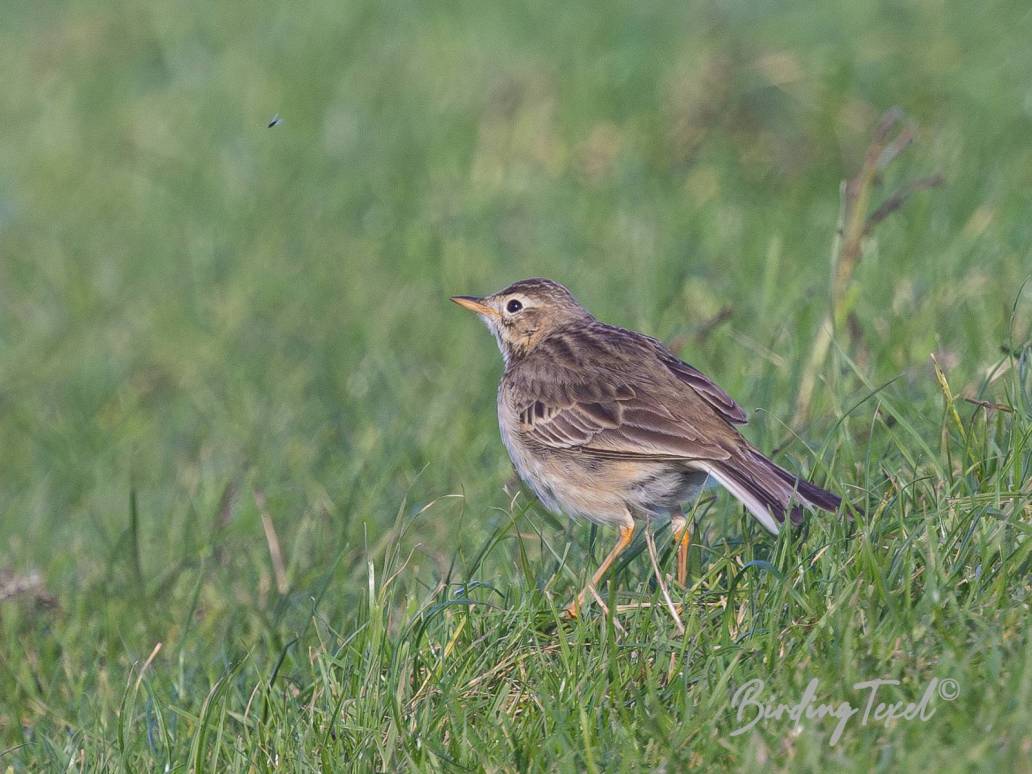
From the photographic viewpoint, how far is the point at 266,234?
1074 cm

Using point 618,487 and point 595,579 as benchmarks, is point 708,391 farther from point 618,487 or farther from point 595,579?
point 595,579

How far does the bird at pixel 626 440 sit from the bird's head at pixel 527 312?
389 mm

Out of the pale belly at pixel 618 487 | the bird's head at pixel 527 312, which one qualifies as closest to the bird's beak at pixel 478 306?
the bird's head at pixel 527 312

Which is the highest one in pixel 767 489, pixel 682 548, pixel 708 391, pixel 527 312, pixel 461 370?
pixel 527 312

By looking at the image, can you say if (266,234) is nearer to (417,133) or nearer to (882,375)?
(417,133)

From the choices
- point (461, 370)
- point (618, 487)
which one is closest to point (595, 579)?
point (618, 487)

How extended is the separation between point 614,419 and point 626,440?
0.14 metres

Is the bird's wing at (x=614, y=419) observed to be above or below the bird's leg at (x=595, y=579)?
above

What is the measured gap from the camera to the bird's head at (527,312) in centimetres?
658

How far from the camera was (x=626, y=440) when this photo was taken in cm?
537

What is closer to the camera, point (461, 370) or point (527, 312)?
point (527, 312)

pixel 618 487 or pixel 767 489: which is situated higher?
pixel 767 489

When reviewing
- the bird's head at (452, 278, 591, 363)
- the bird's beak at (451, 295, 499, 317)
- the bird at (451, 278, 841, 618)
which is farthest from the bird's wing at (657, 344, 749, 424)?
the bird's beak at (451, 295, 499, 317)

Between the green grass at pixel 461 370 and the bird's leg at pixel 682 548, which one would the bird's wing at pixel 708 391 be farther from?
the bird's leg at pixel 682 548
